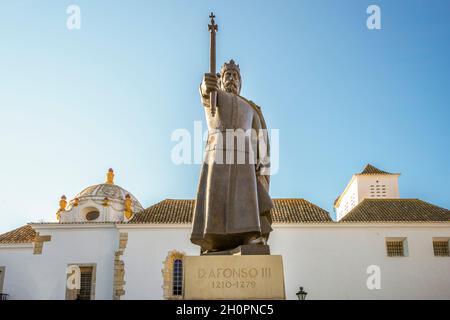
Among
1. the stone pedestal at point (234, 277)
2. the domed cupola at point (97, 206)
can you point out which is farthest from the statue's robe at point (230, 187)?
the domed cupola at point (97, 206)

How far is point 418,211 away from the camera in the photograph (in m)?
26.0

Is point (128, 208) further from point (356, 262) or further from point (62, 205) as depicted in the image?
point (356, 262)

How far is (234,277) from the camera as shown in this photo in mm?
4648

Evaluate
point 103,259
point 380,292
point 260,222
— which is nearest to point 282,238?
point 380,292

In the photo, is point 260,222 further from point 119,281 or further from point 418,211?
point 418,211

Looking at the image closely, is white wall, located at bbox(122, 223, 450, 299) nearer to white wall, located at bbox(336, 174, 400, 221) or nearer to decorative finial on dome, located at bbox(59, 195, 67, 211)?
white wall, located at bbox(336, 174, 400, 221)

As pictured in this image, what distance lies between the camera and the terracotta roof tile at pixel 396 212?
82.1 ft

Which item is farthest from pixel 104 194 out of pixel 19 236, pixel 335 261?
pixel 335 261

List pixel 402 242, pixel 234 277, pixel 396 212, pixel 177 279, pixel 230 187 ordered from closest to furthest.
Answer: pixel 234 277 < pixel 230 187 < pixel 177 279 < pixel 402 242 < pixel 396 212

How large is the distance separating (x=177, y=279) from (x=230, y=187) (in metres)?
19.4

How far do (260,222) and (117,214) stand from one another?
24861 millimetres

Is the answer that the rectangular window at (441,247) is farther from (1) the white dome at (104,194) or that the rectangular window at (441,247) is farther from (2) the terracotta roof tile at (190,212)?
(1) the white dome at (104,194)

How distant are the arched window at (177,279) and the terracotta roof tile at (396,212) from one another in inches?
314

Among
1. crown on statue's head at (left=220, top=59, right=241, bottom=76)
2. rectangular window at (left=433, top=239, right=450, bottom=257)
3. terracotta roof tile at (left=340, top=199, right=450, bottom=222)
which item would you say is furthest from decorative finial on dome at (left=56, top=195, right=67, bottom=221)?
crown on statue's head at (left=220, top=59, right=241, bottom=76)
